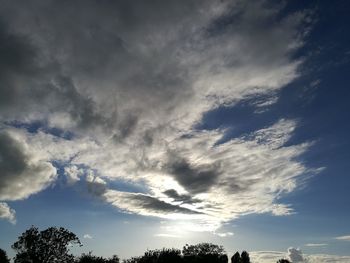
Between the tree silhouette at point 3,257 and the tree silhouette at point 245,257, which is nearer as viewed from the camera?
the tree silhouette at point 3,257

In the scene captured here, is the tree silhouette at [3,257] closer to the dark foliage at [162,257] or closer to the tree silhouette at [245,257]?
the dark foliage at [162,257]

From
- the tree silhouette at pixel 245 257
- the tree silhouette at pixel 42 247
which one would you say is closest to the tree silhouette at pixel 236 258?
the tree silhouette at pixel 245 257

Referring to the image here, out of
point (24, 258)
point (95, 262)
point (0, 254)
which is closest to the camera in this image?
point (24, 258)

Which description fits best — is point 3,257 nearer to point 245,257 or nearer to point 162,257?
point 162,257

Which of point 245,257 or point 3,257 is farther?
point 245,257

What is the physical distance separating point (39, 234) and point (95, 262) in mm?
27857

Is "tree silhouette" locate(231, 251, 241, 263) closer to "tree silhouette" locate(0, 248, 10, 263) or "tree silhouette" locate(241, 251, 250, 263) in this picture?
"tree silhouette" locate(241, 251, 250, 263)

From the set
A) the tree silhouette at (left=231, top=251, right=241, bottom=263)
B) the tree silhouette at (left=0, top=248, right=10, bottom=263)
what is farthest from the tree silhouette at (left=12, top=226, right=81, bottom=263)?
the tree silhouette at (left=231, top=251, right=241, bottom=263)

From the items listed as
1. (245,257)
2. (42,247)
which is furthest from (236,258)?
(42,247)

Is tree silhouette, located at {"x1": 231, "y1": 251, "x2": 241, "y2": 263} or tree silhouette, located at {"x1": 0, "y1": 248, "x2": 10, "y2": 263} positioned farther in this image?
tree silhouette, located at {"x1": 231, "y1": 251, "x2": 241, "y2": 263}

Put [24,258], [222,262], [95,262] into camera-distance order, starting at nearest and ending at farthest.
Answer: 1. [24,258]
2. [95,262]
3. [222,262]

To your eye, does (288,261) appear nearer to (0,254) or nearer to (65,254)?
(65,254)

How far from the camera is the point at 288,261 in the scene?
6388 inches

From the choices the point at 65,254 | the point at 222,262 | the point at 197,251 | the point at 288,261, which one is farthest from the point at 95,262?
the point at 288,261
